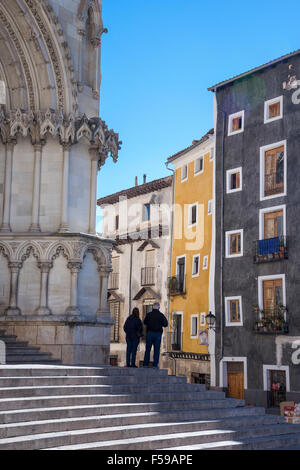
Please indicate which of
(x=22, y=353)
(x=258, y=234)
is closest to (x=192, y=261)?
(x=258, y=234)

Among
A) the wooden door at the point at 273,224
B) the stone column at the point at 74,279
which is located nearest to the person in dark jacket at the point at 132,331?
the stone column at the point at 74,279

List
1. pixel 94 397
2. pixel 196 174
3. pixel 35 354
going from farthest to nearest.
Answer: pixel 196 174
pixel 35 354
pixel 94 397

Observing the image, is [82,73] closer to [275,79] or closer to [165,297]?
[275,79]

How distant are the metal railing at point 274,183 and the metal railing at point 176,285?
28.6ft

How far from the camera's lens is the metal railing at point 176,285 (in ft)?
115

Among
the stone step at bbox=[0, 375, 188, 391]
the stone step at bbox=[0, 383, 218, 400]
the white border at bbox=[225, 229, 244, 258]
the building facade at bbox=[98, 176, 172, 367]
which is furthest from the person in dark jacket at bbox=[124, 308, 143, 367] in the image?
the building facade at bbox=[98, 176, 172, 367]

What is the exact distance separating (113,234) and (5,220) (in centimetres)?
3206

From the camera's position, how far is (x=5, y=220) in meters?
12.0

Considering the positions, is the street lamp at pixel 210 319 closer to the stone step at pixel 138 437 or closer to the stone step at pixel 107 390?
the stone step at pixel 107 390

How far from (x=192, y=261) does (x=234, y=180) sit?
230 inches

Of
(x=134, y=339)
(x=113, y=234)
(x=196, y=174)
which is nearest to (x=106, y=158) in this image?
(x=134, y=339)

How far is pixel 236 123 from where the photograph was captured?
103ft

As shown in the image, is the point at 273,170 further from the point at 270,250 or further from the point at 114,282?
the point at 114,282

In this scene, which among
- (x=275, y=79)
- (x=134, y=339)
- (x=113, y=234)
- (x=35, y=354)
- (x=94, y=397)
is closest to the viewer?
(x=94, y=397)
